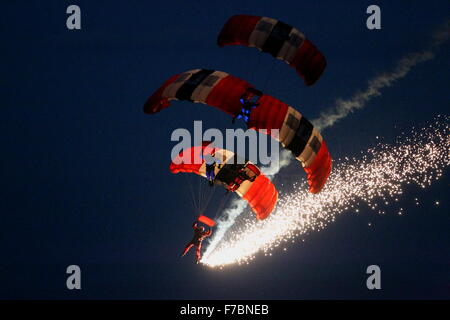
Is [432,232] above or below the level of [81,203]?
below

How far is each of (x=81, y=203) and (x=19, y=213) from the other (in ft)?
17.7

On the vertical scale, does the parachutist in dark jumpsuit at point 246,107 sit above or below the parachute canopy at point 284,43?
below

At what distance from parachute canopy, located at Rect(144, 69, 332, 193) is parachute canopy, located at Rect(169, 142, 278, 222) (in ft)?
6.67

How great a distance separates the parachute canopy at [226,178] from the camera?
52.9 feet

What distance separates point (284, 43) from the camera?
14.9m

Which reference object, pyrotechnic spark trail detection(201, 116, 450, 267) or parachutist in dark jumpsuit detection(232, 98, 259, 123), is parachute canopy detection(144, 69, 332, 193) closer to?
parachutist in dark jumpsuit detection(232, 98, 259, 123)

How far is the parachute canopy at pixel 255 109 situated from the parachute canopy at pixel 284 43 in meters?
1.32

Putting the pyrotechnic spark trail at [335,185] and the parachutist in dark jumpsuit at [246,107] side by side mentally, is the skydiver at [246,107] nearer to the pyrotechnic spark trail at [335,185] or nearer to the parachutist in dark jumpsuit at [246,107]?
the parachutist in dark jumpsuit at [246,107]

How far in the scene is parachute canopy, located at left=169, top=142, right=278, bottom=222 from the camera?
16.1 meters

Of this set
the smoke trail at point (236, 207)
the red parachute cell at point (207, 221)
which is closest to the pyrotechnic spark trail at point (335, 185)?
the smoke trail at point (236, 207)
